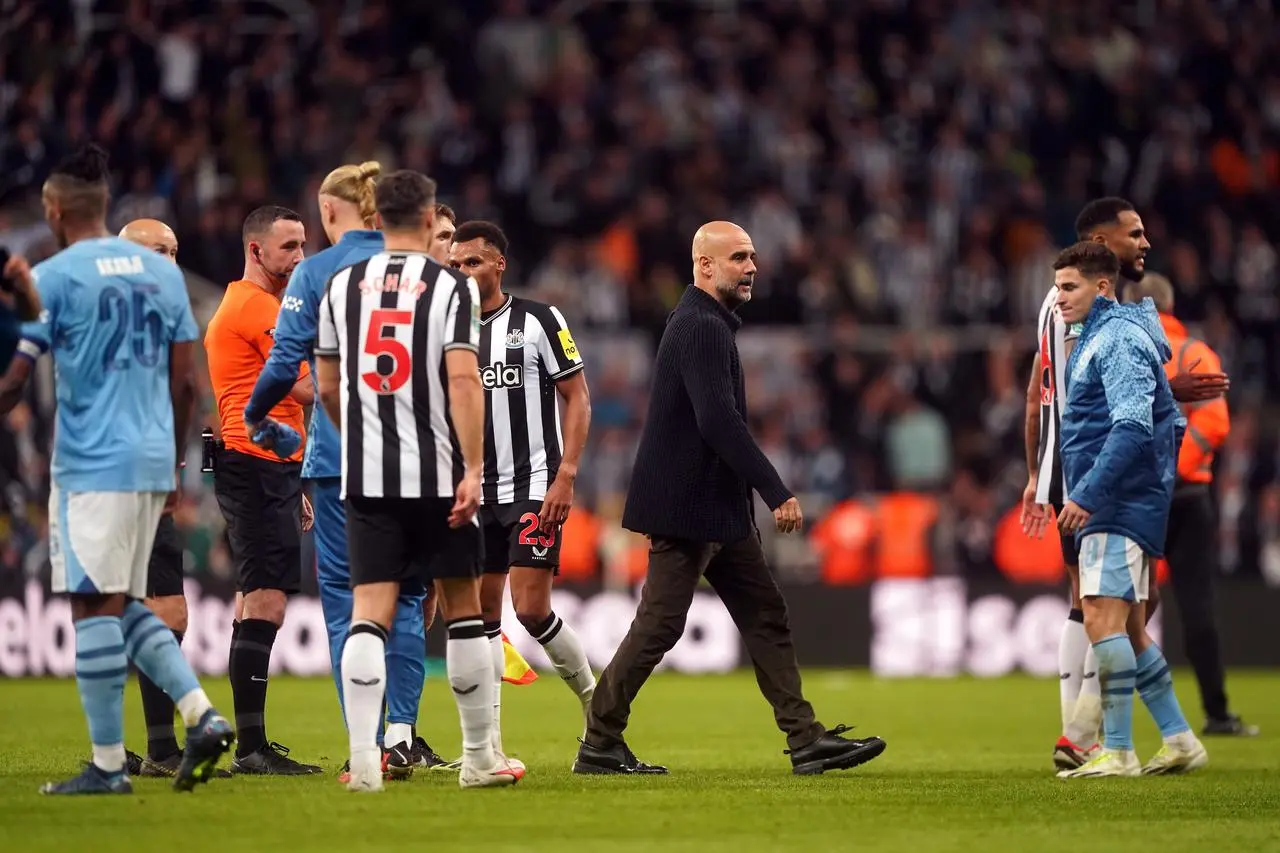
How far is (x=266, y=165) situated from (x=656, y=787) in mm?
15366

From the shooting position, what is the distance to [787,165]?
24297mm

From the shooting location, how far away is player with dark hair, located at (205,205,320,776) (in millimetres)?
9062

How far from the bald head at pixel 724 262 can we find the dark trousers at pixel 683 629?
1.16m

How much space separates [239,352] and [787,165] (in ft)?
51.9

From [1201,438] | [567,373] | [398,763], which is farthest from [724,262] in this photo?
→ [1201,438]

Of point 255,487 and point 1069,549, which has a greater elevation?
point 255,487

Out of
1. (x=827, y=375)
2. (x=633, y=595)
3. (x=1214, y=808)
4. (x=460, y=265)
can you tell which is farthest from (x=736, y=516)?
(x=827, y=375)

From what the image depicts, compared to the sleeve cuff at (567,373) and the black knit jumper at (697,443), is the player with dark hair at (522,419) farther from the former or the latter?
the black knit jumper at (697,443)

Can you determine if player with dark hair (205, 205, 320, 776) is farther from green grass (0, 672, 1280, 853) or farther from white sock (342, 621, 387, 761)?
white sock (342, 621, 387, 761)

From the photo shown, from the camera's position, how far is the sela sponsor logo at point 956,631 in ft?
57.9

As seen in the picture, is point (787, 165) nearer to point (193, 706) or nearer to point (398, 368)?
point (398, 368)

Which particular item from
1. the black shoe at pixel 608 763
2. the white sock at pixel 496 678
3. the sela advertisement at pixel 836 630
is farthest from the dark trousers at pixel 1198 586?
the white sock at pixel 496 678

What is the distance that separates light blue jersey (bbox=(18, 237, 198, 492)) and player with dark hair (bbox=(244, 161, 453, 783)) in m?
0.64

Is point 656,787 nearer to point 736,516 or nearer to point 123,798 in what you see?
point 736,516
